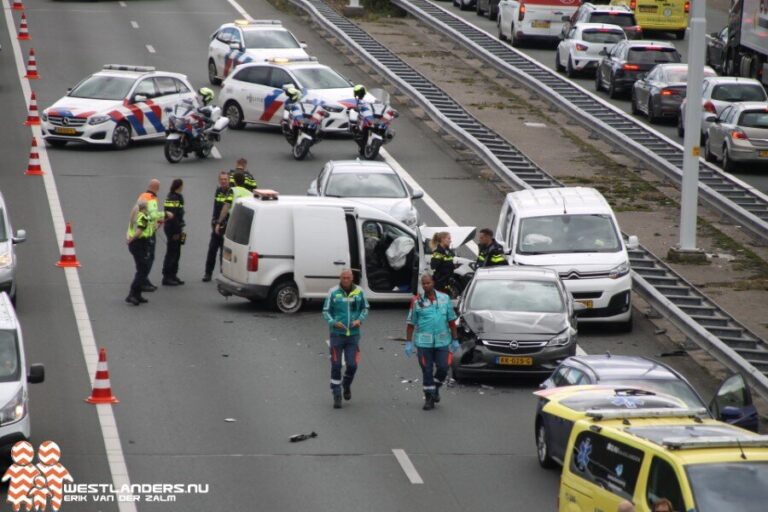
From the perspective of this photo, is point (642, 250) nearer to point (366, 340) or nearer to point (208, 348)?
point (366, 340)

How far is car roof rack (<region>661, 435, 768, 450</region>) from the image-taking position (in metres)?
11.5

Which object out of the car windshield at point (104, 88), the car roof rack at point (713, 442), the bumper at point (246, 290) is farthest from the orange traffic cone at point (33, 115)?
the car roof rack at point (713, 442)

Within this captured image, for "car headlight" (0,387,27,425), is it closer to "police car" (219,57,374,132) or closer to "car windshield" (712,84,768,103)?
"police car" (219,57,374,132)

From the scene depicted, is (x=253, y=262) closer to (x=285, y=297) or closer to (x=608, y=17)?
(x=285, y=297)

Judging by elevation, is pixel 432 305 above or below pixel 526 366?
above

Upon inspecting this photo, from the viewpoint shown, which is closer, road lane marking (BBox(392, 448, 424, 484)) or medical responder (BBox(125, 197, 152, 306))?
road lane marking (BBox(392, 448, 424, 484))

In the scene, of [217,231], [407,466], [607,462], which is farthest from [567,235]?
[607,462]

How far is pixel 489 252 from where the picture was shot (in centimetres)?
2312

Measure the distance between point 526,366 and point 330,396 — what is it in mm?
2640

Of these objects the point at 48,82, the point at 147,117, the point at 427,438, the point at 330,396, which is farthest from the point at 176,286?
the point at 48,82

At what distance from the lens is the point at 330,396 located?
62.0 ft

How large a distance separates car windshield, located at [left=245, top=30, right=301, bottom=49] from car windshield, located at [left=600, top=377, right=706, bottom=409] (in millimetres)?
26227

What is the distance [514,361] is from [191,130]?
15.1 meters

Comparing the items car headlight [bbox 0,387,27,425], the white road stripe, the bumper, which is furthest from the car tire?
car headlight [bbox 0,387,27,425]
